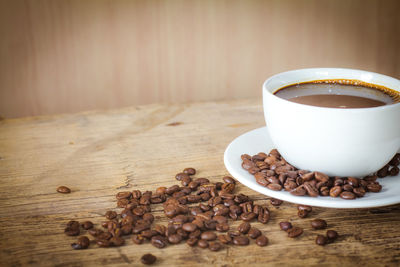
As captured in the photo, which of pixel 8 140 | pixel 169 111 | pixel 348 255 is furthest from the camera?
pixel 169 111

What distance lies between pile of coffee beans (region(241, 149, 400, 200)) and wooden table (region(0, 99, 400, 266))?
0.07m

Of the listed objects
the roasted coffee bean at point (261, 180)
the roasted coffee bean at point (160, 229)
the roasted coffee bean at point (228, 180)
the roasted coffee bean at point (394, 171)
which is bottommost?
the roasted coffee bean at point (160, 229)

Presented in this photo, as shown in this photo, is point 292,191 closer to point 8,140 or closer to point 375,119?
point 375,119

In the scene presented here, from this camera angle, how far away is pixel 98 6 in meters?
1.60

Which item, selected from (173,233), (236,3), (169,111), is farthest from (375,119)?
(236,3)

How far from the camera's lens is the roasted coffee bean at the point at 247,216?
0.90 m

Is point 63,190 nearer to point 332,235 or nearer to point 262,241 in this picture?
point 262,241

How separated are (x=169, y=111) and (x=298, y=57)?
2.06 feet

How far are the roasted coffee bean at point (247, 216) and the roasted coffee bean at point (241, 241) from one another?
65 mm

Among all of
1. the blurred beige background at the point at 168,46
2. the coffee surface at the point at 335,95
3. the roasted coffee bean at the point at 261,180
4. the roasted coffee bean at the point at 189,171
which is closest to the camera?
the roasted coffee bean at the point at 261,180

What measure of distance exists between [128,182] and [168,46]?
77 cm

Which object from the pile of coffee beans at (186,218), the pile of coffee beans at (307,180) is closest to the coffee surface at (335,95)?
the pile of coffee beans at (307,180)

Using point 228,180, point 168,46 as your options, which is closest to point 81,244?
point 228,180

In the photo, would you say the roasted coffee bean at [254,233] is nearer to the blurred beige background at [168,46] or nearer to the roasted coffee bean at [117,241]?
the roasted coffee bean at [117,241]
